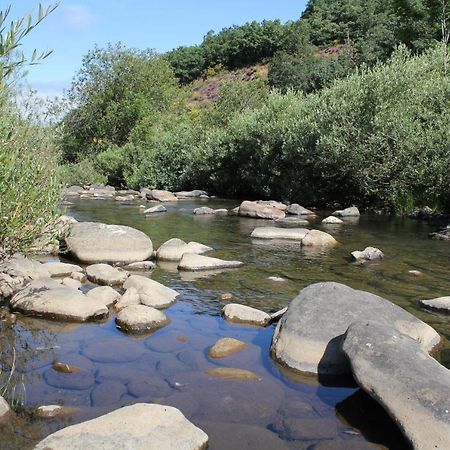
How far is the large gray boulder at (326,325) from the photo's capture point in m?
7.29

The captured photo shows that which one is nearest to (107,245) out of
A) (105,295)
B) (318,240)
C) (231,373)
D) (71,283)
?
(71,283)

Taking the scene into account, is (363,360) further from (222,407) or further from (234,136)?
(234,136)

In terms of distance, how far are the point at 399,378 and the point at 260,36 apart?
99290 millimetres

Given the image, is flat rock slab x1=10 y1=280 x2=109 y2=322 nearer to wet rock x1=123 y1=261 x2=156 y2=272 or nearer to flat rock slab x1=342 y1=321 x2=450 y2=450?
wet rock x1=123 y1=261 x2=156 y2=272

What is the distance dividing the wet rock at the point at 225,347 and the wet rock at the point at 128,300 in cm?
235

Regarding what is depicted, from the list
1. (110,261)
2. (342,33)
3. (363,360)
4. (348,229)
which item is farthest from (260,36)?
(363,360)

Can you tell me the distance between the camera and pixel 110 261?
46.1 ft

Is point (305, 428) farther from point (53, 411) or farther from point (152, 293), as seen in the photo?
point (152, 293)

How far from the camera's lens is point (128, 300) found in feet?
32.7

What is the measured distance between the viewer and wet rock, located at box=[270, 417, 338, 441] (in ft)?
18.6

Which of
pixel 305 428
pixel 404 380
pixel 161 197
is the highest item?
pixel 161 197

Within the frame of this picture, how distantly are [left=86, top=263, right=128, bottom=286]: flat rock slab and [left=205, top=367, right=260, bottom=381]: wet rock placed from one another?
4897mm

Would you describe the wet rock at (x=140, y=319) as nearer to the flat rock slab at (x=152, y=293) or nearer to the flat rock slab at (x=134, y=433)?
the flat rock slab at (x=152, y=293)

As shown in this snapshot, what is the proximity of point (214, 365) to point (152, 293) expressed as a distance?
323 cm
